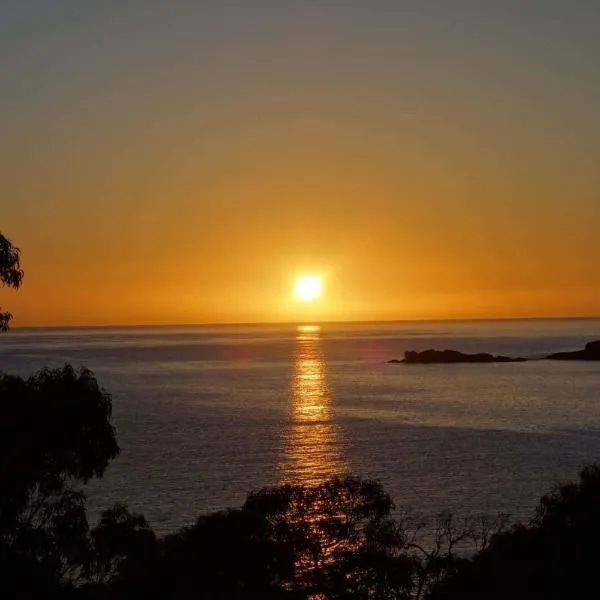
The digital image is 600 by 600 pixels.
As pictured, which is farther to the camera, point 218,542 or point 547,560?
point 547,560

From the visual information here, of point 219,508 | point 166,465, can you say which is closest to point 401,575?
point 219,508

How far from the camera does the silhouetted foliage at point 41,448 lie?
Answer: 84.2ft

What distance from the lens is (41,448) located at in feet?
86.3

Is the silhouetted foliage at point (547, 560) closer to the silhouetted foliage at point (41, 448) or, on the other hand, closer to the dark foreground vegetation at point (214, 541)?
the dark foreground vegetation at point (214, 541)

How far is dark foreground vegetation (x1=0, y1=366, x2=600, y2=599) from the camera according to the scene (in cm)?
2620

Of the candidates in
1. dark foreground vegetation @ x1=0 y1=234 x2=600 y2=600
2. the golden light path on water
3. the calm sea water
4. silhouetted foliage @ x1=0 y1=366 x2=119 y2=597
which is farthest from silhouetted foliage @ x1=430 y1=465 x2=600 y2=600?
the golden light path on water

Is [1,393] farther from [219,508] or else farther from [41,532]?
[219,508]

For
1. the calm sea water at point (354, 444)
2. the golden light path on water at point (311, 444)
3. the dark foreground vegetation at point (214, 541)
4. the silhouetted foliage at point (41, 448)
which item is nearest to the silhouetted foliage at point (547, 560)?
the dark foreground vegetation at point (214, 541)

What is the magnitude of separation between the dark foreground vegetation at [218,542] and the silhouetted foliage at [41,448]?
38 mm

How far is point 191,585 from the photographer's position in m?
30.5

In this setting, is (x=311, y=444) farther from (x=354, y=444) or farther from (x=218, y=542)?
(x=218, y=542)

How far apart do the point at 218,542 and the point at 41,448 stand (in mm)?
8544

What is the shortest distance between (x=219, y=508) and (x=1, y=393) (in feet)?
140

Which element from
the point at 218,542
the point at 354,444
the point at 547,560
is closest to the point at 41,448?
the point at 218,542
